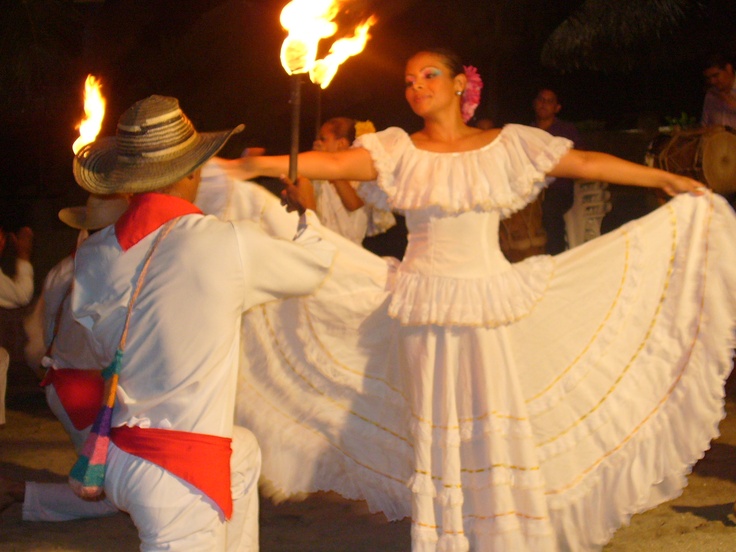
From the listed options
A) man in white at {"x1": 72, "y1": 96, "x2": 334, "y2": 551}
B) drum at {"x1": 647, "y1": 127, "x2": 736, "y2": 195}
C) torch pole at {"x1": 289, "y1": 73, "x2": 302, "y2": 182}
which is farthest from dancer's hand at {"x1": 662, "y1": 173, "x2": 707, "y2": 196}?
man in white at {"x1": 72, "y1": 96, "x2": 334, "y2": 551}

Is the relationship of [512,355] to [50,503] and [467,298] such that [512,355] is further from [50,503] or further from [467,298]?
[50,503]

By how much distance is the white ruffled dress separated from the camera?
4340 mm

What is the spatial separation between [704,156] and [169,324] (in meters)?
4.67

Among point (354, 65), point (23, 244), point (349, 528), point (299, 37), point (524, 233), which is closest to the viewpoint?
point (299, 37)

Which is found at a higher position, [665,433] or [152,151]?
[152,151]

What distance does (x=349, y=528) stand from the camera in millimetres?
5086

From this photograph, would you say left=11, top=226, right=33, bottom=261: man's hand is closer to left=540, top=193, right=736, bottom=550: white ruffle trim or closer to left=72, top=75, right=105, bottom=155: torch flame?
left=72, top=75, right=105, bottom=155: torch flame

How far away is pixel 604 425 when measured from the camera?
4.58 m

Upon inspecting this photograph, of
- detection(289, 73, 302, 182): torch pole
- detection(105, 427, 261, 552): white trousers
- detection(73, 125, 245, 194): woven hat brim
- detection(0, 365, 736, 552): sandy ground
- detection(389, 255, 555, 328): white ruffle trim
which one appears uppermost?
detection(289, 73, 302, 182): torch pole

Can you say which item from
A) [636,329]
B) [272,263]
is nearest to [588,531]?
[636,329]

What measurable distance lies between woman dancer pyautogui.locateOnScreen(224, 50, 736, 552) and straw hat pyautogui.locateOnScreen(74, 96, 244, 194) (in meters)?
1.13

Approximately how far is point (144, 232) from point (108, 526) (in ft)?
8.57

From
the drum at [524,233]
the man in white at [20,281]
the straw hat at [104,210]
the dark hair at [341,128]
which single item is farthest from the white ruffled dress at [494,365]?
the drum at [524,233]

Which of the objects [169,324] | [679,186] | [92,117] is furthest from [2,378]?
[679,186]
